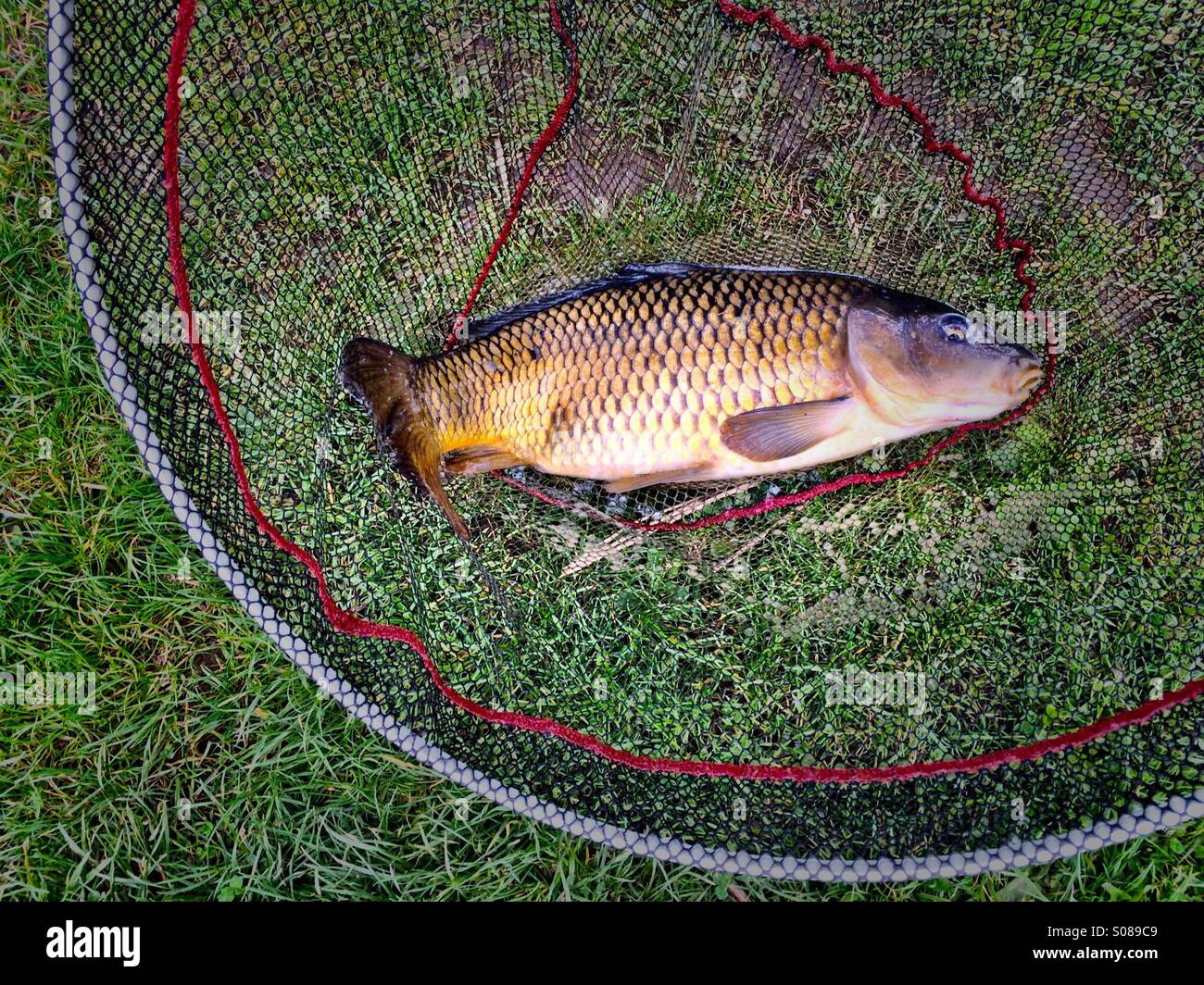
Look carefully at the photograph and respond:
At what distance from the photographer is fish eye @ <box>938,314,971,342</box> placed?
1.66 m

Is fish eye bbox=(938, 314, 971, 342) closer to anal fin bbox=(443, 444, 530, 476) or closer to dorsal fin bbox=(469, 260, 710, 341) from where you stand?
dorsal fin bbox=(469, 260, 710, 341)

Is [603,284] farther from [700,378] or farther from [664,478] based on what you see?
[664,478]

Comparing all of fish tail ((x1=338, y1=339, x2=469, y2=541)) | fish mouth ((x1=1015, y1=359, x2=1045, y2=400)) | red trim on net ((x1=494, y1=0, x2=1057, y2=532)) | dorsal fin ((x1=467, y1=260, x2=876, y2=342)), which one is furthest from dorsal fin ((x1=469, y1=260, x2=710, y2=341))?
fish mouth ((x1=1015, y1=359, x2=1045, y2=400))

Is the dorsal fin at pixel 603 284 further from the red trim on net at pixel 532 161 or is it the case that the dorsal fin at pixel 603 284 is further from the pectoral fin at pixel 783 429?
the pectoral fin at pixel 783 429

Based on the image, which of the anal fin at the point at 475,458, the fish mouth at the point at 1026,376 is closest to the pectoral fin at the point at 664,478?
the anal fin at the point at 475,458

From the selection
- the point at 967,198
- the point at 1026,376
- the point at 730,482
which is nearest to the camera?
the point at 1026,376

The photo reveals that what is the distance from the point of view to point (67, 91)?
4.26 feet

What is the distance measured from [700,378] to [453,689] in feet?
2.60

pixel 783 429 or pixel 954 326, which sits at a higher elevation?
pixel 954 326

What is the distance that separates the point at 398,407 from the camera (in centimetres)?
170

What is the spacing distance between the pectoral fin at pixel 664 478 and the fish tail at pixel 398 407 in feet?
1.15

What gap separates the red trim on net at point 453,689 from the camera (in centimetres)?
138

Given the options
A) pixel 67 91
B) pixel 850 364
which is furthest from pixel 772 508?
A: pixel 67 91

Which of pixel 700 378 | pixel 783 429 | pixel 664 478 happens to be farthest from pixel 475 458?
pixel 783 429
